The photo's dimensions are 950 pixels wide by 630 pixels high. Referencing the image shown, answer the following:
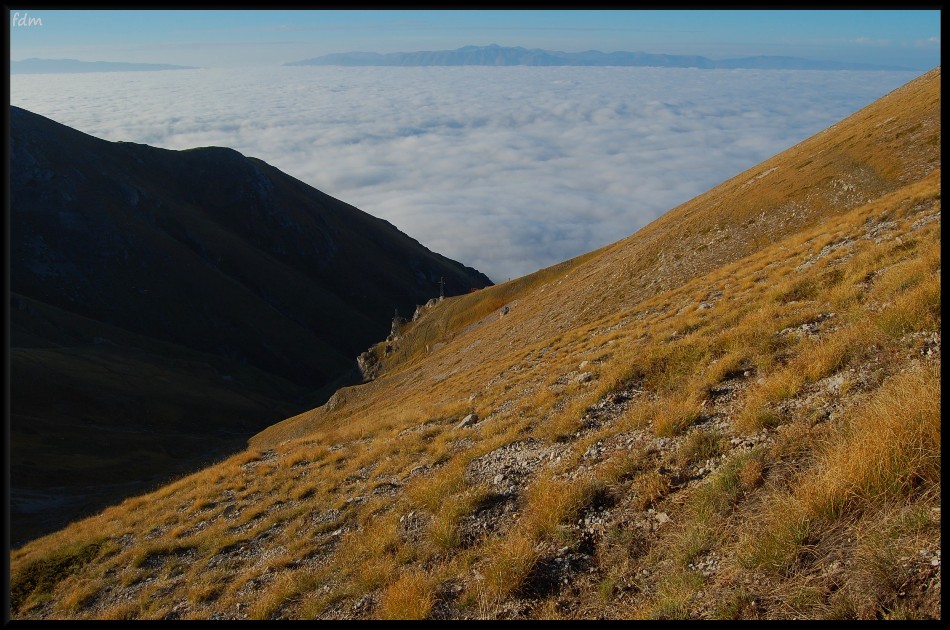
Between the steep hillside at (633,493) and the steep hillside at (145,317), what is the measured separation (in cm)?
4494

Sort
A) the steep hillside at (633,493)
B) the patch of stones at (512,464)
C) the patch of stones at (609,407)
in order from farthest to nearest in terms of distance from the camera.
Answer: the patch of stones at (609,407) < the patch of stones at (512,464) < the steep hillside at (633,493)


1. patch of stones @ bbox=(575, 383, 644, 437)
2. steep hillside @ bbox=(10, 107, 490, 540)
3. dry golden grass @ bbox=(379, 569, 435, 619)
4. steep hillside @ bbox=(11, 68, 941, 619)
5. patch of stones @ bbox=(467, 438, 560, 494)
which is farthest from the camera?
steep hillside @ bbox=(10, 107, 490, 540)

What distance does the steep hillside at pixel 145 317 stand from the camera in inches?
2758

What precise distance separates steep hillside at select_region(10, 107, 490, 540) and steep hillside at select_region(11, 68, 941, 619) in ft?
147

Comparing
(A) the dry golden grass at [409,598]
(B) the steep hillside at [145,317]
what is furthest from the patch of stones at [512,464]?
(B) the steep hillside at [145,317]

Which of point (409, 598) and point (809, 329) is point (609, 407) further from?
point (409, 598)

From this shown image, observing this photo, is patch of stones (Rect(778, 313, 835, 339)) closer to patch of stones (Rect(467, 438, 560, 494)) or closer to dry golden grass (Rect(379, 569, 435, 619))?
patch of stones (Rect(467, 438, 560, 494))

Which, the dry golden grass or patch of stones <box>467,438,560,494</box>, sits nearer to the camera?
the dry golden grass

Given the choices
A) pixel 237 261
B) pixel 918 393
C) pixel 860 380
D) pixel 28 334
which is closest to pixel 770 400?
pixel 860 380

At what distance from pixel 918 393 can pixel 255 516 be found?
52.3 feet

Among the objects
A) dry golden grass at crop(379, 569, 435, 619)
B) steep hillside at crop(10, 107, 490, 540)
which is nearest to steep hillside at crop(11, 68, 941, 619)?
dry golden grass at crop(379, 569, 435, 619)

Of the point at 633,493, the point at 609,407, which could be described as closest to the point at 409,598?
the point at 633,493

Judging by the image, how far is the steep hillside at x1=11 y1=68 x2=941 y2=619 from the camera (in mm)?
5902

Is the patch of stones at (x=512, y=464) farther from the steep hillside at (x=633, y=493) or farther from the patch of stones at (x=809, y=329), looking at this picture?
the patch of stones at (x=809, y=329)
